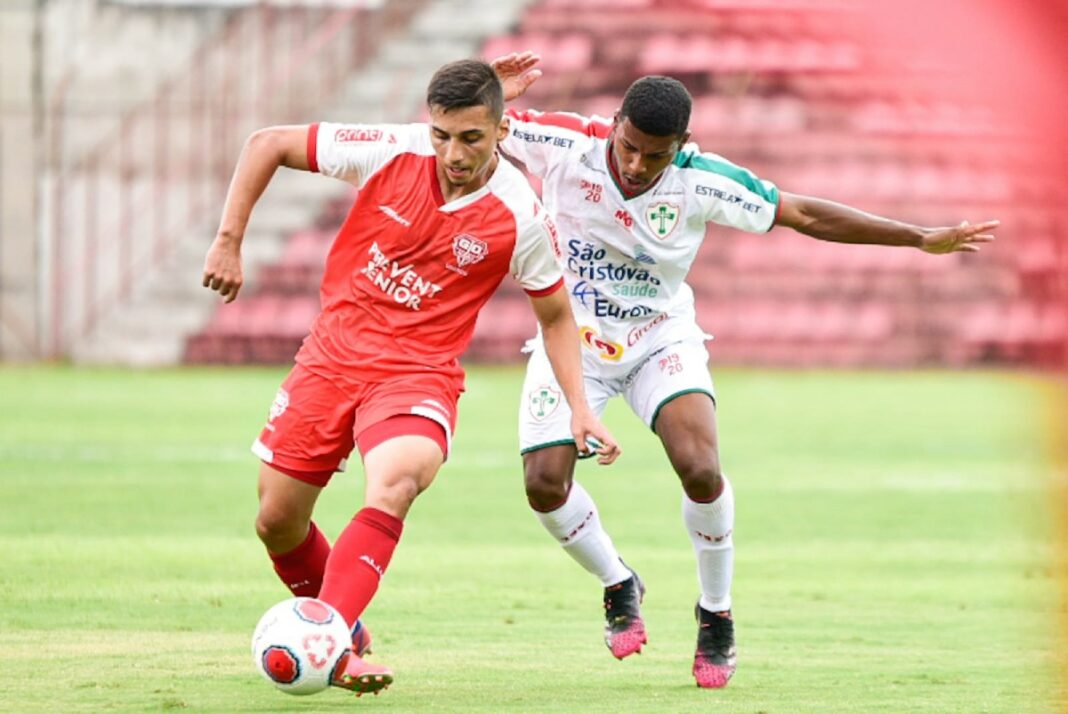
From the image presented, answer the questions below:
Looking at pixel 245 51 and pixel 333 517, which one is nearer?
pixel 333 517

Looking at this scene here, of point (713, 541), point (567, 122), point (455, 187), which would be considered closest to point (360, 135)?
point (455, 187)

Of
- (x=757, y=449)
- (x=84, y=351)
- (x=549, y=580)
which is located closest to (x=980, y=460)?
(x=757, y=449)

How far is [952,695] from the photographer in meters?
4.93

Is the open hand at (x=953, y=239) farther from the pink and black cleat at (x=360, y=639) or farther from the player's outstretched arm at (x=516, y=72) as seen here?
the pink and black cleat at (x=360, y=639)

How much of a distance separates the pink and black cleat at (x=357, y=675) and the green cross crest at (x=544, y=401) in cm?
177

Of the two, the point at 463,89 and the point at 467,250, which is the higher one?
the point at 463,89

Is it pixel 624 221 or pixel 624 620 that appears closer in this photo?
pixel 624 620

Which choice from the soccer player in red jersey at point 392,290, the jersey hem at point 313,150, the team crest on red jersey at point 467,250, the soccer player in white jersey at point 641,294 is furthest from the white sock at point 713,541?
the jersey hem at point 313,150

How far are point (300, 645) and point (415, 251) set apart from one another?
4.58ft

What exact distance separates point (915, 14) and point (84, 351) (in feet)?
82.0

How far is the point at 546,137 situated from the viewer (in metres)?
5.86

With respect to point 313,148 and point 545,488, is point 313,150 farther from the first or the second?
point 545,488

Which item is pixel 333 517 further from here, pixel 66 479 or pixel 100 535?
pixel 66 479

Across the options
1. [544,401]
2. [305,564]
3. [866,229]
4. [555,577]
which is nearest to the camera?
[305,564]
